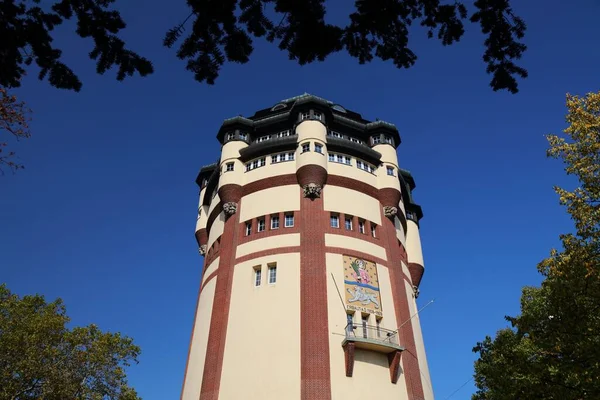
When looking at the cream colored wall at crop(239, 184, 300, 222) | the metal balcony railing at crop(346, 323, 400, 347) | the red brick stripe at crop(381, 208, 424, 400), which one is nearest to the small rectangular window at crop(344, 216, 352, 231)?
the red brick stripe at crop(381, 208, 424, 400)

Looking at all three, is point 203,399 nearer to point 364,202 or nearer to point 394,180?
point 364,202

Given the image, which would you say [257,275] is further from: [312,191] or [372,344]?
[372,344]

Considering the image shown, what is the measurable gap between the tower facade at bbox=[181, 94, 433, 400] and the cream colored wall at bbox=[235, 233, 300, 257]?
0.09 meters

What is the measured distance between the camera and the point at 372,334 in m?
33.2

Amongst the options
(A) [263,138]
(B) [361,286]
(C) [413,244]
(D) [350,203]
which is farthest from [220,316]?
(C) [413,244]

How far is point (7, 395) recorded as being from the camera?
2888 cm

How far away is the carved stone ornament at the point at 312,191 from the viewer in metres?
38.1

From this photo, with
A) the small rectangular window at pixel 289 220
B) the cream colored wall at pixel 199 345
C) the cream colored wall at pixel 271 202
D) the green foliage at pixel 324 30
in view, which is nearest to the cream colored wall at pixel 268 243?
the small rectangular window at pixel 289 220

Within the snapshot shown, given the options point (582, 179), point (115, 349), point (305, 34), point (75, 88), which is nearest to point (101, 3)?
point (75, 88)

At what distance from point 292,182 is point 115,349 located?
59.7 ft

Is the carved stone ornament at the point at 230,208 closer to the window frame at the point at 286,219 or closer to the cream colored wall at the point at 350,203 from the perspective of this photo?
the window frame at the point at 286,219

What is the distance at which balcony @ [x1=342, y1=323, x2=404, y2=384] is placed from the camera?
31.1m

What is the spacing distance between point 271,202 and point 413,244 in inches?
682

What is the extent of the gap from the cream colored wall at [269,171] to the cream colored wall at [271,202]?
4.26 ft
